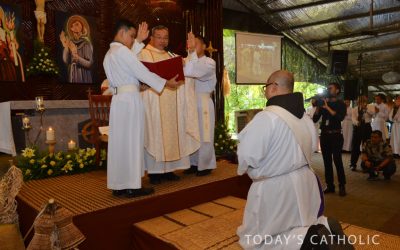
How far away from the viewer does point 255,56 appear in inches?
474

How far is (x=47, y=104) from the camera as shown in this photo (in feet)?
21.7

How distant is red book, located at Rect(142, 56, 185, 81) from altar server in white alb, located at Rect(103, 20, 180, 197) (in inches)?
6.0

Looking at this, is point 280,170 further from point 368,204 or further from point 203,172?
point 368,204

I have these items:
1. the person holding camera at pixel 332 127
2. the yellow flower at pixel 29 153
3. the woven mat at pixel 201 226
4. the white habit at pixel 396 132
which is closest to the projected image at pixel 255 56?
the white habit at pixel 396 132

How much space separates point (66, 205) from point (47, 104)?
146 inches

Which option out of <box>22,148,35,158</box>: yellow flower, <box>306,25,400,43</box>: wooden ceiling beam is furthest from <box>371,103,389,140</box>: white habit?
<box>22,148,35,158</box>: yellow flower

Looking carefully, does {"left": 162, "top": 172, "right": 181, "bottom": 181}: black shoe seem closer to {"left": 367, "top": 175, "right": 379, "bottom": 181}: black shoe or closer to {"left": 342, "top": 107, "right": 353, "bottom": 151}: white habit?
{"left": 367, "top": 175, "right": 379, "bottom": 181}: black shoe

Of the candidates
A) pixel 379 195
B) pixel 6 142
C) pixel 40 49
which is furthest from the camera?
pixel 40 49

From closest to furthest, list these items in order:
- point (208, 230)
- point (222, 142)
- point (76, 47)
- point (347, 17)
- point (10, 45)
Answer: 1. point (208, 230)
2. point (222, 142)
3. point (10, 45)
4. point (76, 47)
5. point (347, 17)

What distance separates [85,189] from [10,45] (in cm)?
441

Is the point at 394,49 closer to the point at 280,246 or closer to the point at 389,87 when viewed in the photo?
the point at 389,87

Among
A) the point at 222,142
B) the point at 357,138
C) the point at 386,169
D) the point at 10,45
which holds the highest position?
the point at 10,45

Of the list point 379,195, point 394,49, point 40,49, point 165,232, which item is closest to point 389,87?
point 394,49

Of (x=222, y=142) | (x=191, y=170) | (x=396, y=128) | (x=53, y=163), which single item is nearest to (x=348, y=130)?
(x=396, y=128)
